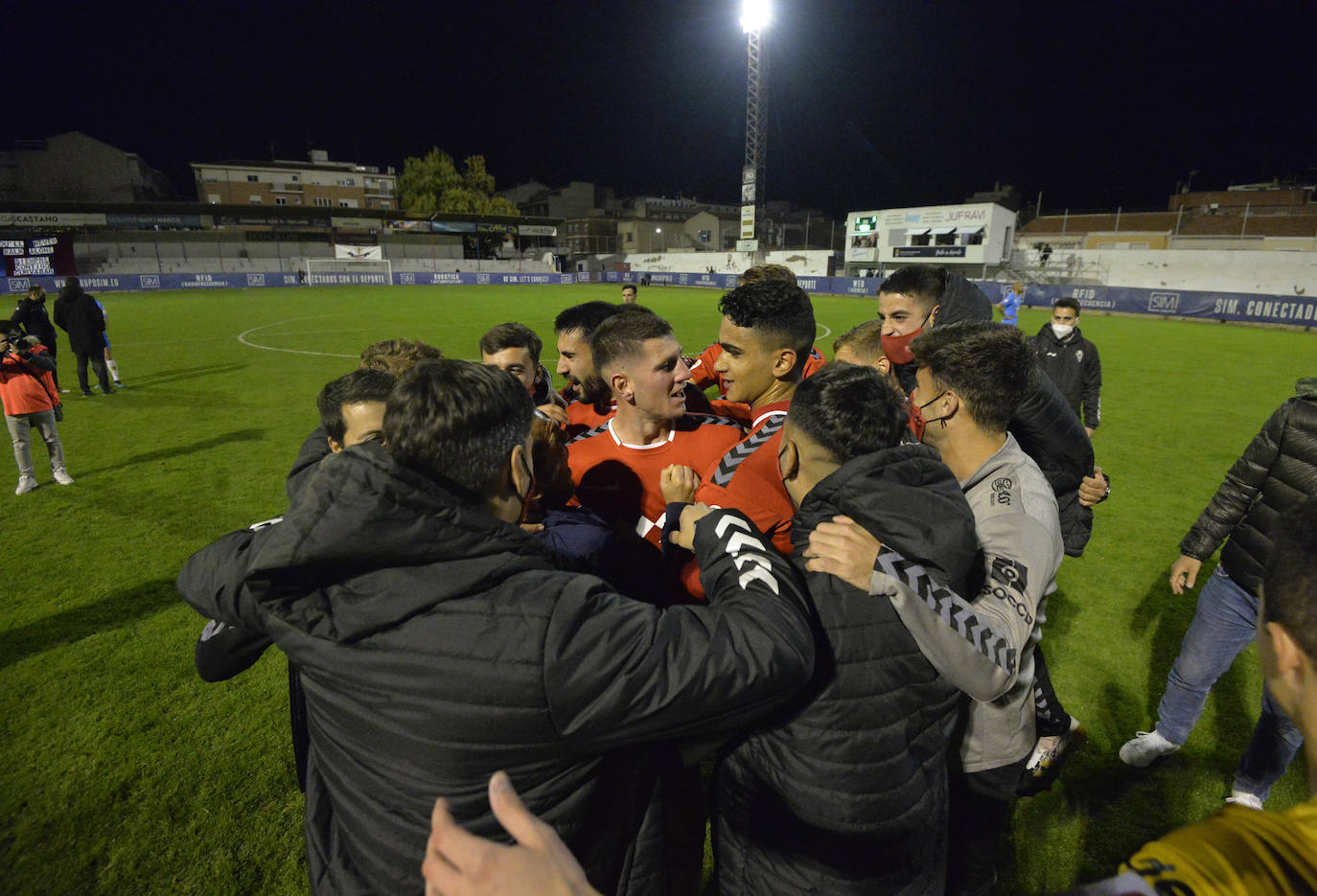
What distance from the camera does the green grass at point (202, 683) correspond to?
127 inches

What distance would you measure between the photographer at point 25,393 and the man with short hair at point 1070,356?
11991 mm

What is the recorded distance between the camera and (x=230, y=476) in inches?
330

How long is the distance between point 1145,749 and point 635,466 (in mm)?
3447

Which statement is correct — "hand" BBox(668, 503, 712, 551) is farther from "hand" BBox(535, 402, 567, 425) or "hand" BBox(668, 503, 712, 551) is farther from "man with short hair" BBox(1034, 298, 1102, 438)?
"man with short hair" BBox(1034, 298, 1102, 438)

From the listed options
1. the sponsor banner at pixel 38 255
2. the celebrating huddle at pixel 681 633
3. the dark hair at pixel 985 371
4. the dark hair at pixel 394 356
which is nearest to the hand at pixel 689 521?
the celebrating huddle at pixel 681 633

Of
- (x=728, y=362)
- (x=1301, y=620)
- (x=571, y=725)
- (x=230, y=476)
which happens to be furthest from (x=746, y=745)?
(x=230, y=476)

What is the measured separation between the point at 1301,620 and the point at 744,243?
53.1 m

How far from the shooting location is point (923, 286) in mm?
4516

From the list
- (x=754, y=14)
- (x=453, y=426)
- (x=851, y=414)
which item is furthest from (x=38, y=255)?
(x=851, y=414)

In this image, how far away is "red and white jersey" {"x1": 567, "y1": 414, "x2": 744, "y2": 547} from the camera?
119 inches

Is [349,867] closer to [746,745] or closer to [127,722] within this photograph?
[746,745]

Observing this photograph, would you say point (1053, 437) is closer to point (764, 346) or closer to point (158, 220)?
point (764, 346)

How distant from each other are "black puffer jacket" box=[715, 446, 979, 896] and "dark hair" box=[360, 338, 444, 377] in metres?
3.02

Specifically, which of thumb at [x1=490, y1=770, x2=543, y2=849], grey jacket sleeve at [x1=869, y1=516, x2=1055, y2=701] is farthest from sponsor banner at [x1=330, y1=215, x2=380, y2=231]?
thumb at [x1=490, y1=770, x2=543, y2=849]
